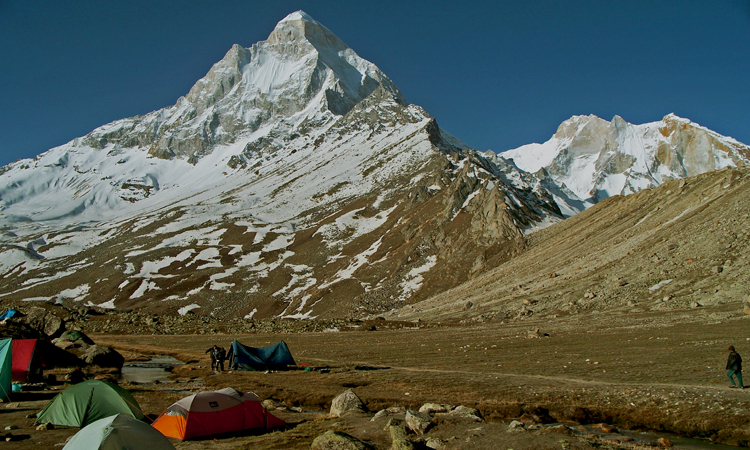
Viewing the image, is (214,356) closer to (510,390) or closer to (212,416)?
(212,416)

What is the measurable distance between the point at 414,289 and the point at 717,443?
80960 mm

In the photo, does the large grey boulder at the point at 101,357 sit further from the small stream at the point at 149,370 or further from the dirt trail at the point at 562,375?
the dirt trail at the point at 562,375

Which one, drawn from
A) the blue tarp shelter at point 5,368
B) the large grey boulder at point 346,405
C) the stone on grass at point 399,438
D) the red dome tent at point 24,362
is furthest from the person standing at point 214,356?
the stone on grass at point 399,438

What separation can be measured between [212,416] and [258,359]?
18.7 meters

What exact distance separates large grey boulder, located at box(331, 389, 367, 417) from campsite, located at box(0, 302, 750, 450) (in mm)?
381

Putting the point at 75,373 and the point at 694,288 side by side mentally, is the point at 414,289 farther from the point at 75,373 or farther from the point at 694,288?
the point at 75,373

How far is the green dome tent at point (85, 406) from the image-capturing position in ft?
62.0

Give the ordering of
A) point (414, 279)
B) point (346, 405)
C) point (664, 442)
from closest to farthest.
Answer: point (664, 442), point (346, 405), point (414, 279)

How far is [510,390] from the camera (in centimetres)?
2236

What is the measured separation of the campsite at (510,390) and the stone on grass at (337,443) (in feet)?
2.41

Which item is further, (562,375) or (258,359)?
(258,359)

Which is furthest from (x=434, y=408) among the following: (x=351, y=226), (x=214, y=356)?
(x=351, y=226)

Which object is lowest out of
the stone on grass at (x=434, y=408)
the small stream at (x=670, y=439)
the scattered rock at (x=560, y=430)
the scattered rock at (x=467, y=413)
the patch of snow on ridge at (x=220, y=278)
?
the small stream at (x=670, y=439)

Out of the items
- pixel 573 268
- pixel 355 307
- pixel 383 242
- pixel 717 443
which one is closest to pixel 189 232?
pixel 383 242
